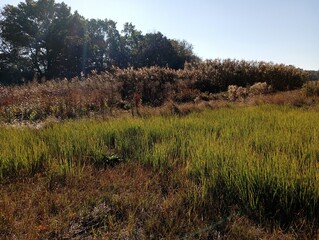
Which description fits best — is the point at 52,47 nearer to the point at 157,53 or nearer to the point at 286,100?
the point at 157,53

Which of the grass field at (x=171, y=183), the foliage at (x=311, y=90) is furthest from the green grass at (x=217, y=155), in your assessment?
the foliage at (x=311, y=90)

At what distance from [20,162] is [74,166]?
0.67 m

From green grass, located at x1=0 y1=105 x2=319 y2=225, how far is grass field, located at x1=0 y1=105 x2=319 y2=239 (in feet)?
0.04

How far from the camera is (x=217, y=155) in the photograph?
352 cm

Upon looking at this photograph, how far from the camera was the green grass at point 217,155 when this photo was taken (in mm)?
2662

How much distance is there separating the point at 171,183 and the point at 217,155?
0.67m

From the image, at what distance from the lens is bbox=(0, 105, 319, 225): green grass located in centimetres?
266

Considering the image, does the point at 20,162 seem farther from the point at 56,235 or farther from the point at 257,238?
the point at 257,238

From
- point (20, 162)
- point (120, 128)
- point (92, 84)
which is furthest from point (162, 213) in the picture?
point (92, 84)

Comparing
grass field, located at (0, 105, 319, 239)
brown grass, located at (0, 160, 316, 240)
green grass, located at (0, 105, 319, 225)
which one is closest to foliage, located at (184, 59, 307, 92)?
green grass, located at (0, 105, 319, 225)

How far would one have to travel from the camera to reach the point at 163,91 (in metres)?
12.8

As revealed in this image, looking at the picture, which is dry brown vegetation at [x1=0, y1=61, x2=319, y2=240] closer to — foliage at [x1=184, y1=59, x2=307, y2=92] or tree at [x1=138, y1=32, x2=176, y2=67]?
foliage at [x1=184, y1=59, x2=307, y2=92]

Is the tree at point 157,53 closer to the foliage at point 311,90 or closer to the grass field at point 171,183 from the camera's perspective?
the foliage at point 311,90

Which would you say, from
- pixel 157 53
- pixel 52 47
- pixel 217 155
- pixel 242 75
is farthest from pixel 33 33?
pixel 217 155
